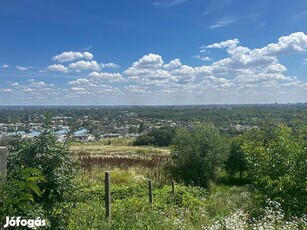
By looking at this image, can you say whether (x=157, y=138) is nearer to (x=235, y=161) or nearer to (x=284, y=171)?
(x=235, y=161)

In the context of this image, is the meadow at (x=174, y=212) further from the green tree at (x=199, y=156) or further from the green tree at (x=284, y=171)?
the green tree at (x=199, y=156)

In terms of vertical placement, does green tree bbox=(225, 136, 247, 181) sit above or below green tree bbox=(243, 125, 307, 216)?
below

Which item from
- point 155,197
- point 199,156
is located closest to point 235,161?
point 199,156

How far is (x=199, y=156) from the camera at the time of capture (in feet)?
62.3

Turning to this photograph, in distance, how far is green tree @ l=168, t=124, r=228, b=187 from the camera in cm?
1894

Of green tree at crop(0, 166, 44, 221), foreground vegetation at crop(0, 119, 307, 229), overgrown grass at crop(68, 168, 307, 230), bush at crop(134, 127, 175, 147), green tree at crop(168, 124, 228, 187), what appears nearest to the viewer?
green tree at crop(0, 166, 44, 221)

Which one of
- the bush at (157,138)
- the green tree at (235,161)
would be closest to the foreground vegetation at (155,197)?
the green tree at (235,161)

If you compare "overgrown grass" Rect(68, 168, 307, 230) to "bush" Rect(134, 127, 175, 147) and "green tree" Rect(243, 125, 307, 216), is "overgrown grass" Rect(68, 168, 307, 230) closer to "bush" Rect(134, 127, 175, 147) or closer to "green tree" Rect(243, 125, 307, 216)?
"green tree" Rect(243, 125, 307, 216)

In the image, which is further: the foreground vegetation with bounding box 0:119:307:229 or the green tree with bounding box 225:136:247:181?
the green tree with bounding box 225:136:247:181

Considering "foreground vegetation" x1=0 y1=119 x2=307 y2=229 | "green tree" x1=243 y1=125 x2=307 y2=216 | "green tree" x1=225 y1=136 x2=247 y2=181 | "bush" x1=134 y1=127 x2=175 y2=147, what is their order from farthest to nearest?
"bush" x1=134 y1=127 x2=175 y2=147 → "green tree" x1=225 y1=136 x2=247 y2=181 → "green tree" x1=243 y1=125 x2=307 y2=216 → "foreground vegetation" x1=0 y1=119 x2=307 y2=229

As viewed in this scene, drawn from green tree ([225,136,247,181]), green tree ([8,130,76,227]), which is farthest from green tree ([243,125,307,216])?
green tree ([225,136,247,181])

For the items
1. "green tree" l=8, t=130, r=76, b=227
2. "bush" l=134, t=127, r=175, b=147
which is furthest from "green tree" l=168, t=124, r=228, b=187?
"bush" l=134, t=127, r=175, b=147

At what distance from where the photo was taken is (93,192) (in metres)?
12.9

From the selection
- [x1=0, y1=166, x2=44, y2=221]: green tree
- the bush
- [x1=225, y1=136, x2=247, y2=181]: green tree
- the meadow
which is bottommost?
the bush
